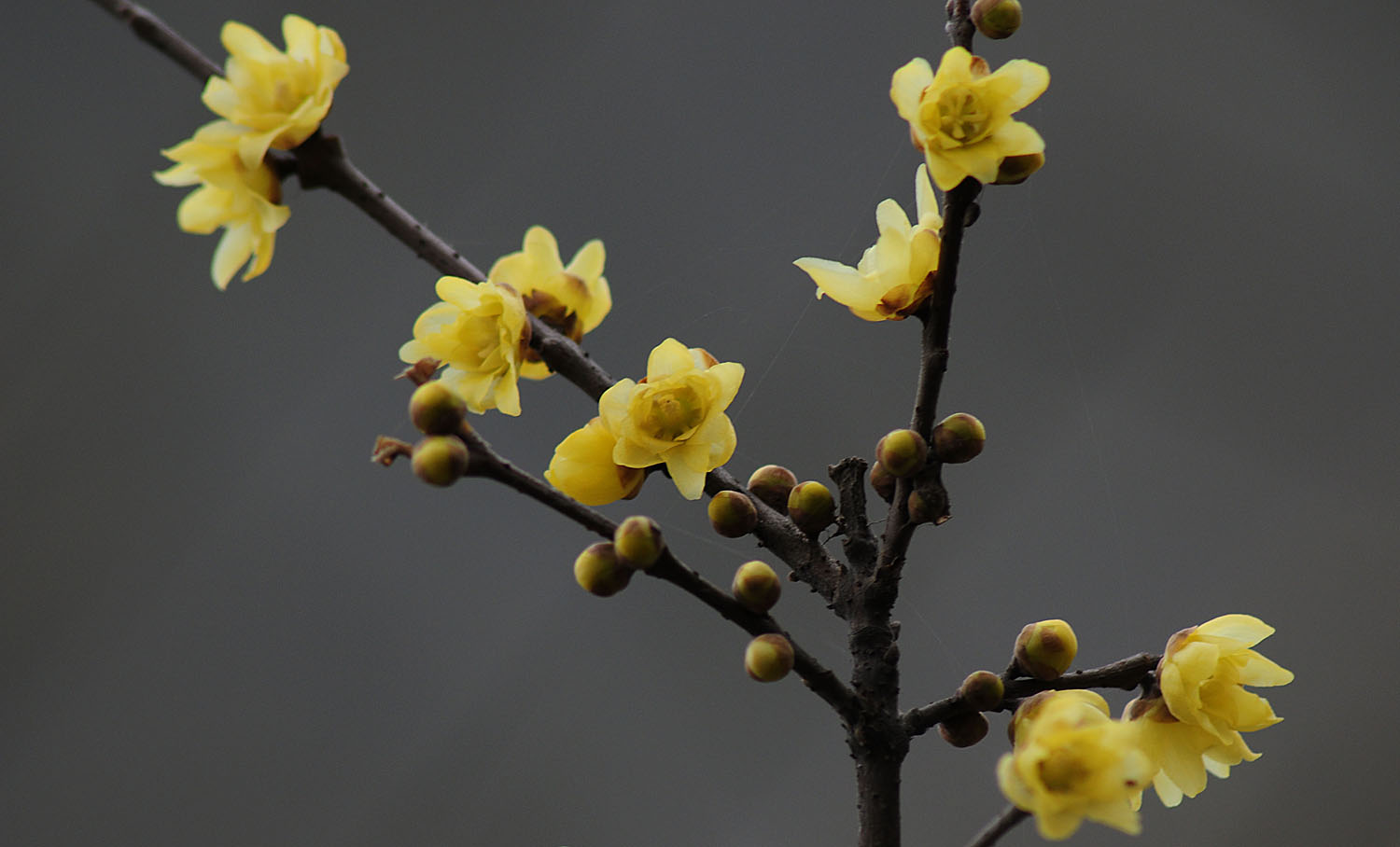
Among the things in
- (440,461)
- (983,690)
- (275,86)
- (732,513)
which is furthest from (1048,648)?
(275,86)

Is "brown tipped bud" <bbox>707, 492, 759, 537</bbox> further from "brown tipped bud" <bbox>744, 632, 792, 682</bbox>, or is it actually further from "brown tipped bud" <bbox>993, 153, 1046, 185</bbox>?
"brown tipped bud" <bbox>993, 153, 1046, 185</bbox>

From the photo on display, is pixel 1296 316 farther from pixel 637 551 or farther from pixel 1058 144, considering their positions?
pixel 637 551

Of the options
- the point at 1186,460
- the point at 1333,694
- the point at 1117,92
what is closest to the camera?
the point at 1333,694

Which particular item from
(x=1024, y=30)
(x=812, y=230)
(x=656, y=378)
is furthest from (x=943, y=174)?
(x=1024, y=30)

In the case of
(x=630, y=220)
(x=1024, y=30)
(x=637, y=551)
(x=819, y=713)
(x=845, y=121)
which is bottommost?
(x=637, y=551)

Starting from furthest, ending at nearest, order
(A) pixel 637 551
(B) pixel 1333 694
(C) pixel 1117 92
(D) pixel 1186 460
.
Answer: (C) pixel 1117 92
(D) pixel 1186 460
(B) pixel 1333 694
(A) pixel 637 551

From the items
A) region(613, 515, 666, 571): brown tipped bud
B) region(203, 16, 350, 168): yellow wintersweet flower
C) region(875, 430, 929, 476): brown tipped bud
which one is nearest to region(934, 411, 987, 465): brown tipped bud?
region(875, 430, 929, 476): brown tipped bud
